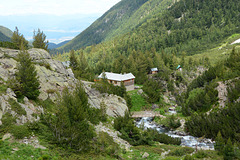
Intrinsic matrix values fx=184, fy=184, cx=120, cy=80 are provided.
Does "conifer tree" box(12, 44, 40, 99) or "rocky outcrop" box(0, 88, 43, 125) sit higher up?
"conifer tree" box(12, 44, 40, 99)

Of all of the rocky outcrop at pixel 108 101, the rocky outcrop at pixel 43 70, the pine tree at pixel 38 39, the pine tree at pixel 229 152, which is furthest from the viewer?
the pine tree at pixel 38 39

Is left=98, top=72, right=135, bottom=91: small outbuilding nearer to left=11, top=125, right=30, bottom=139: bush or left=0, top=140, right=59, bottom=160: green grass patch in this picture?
left=11, top=125, right=30, bottom=139: bush

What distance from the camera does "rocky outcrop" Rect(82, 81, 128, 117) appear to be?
39.4 metres

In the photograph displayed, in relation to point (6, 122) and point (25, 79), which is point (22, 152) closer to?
point (6, 122)

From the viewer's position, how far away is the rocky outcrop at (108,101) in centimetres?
3944

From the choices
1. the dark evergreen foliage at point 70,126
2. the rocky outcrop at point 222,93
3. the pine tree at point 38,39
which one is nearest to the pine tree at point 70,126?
the dark evergreen foliage at point 70,126

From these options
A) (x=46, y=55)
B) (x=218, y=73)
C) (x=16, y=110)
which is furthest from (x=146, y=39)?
(x=16, y=110)

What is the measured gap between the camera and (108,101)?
137ft

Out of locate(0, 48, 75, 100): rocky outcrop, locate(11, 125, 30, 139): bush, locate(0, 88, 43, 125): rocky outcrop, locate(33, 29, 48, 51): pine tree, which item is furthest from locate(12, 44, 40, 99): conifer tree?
locate(33, 29, 48, 51): pine tree

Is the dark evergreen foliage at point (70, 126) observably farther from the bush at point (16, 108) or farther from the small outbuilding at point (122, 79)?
the small outbuilding at point (122, 79)

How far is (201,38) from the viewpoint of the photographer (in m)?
140

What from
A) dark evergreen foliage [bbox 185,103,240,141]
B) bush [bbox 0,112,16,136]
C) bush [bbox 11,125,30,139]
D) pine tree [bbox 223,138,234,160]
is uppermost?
bush [bbox 0,112,16,136]

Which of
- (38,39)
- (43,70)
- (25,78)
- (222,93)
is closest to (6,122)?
(25,78)

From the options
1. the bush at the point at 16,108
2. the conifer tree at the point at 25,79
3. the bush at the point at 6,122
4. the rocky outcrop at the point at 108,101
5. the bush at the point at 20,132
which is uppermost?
the conifer tree at the point at 25,79
